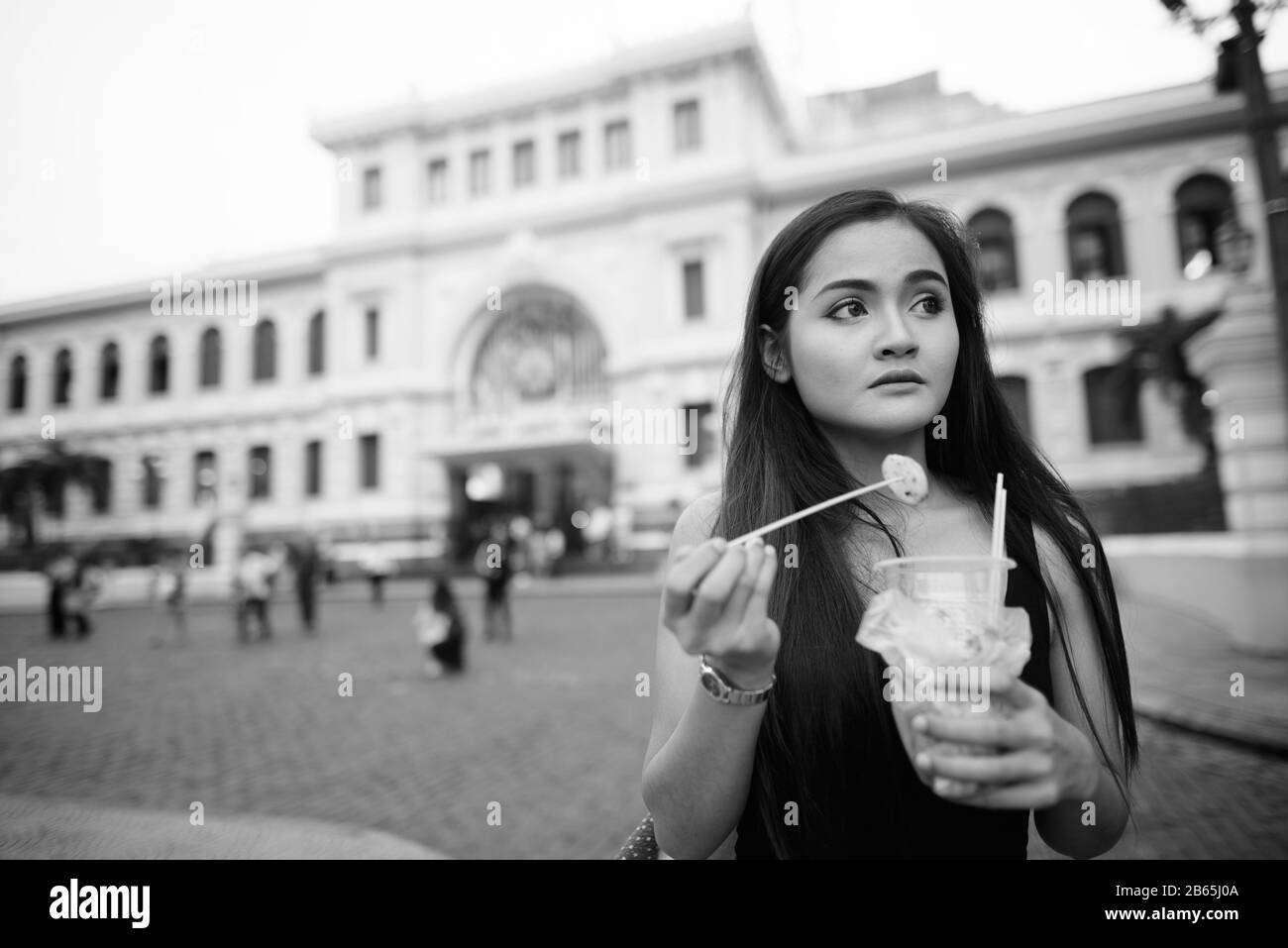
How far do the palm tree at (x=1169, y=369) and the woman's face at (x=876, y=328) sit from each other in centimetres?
1678

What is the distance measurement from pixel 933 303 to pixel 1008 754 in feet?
2.56

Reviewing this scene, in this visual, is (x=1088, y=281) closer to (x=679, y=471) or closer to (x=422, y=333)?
(x=679, y=471)

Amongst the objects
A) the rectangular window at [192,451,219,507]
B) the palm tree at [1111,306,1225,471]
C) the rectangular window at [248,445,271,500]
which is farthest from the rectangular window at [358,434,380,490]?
the palm tree at [1111,306,1225,471]

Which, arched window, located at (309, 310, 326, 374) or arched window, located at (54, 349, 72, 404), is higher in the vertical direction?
arched window, located at (309, 310, 326, 374)

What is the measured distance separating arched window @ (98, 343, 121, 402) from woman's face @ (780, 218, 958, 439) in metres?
A: 33.3

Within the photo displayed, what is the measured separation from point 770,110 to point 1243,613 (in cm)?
2268

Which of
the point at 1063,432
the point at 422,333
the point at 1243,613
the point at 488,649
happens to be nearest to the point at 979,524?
the point at 1243,613

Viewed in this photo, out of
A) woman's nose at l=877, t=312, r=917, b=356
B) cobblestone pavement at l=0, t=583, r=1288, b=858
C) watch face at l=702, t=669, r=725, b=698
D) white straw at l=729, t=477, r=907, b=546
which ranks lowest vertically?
cobblestone pavement at l=0, t=583, r=1288, b=858

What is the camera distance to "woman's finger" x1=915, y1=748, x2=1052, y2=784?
2.66ft

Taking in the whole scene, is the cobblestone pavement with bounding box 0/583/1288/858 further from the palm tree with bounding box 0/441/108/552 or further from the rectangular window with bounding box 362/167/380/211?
the rectangular window with bounding box 362/167/380/211

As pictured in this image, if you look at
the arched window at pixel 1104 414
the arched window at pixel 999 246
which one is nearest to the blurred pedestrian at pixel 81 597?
the arched window at pixel 999 246

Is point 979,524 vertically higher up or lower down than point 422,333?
lower down

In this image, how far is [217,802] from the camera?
396cm
